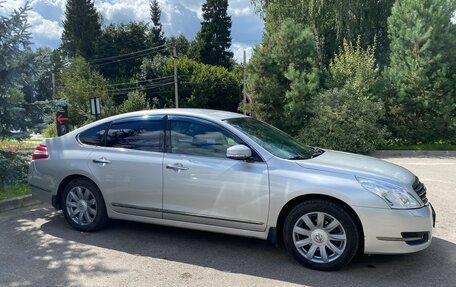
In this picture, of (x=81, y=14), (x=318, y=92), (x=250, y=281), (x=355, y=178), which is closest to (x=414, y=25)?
(x=318, y=92)

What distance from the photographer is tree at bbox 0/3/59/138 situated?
700 cm

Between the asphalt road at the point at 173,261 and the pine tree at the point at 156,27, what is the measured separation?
54963 mm

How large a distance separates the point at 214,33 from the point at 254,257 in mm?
51302

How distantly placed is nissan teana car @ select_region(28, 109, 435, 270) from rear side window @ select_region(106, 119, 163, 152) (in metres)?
0.01

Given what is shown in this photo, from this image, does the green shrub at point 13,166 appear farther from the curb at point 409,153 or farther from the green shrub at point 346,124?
the curb at point 409,153

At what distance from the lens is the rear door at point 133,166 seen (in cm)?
460

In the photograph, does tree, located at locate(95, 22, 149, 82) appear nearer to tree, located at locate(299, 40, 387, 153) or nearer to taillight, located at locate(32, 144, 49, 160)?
tree, located at locate(299, 40, 387, 153)

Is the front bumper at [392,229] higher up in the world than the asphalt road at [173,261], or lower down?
higher up

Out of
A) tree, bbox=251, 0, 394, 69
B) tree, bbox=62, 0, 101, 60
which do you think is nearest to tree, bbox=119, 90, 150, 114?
tree, bbox=251, 0, 394, 69

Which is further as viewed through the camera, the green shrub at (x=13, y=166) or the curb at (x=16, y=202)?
the green shrub at (x=13, y=166)

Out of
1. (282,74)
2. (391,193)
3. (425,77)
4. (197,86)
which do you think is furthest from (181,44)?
(391,193)

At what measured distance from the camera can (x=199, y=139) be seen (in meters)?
4.54

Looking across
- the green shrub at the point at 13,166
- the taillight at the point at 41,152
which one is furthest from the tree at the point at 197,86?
the taillight at the point at 41,152

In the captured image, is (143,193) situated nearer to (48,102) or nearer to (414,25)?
(48,102)
